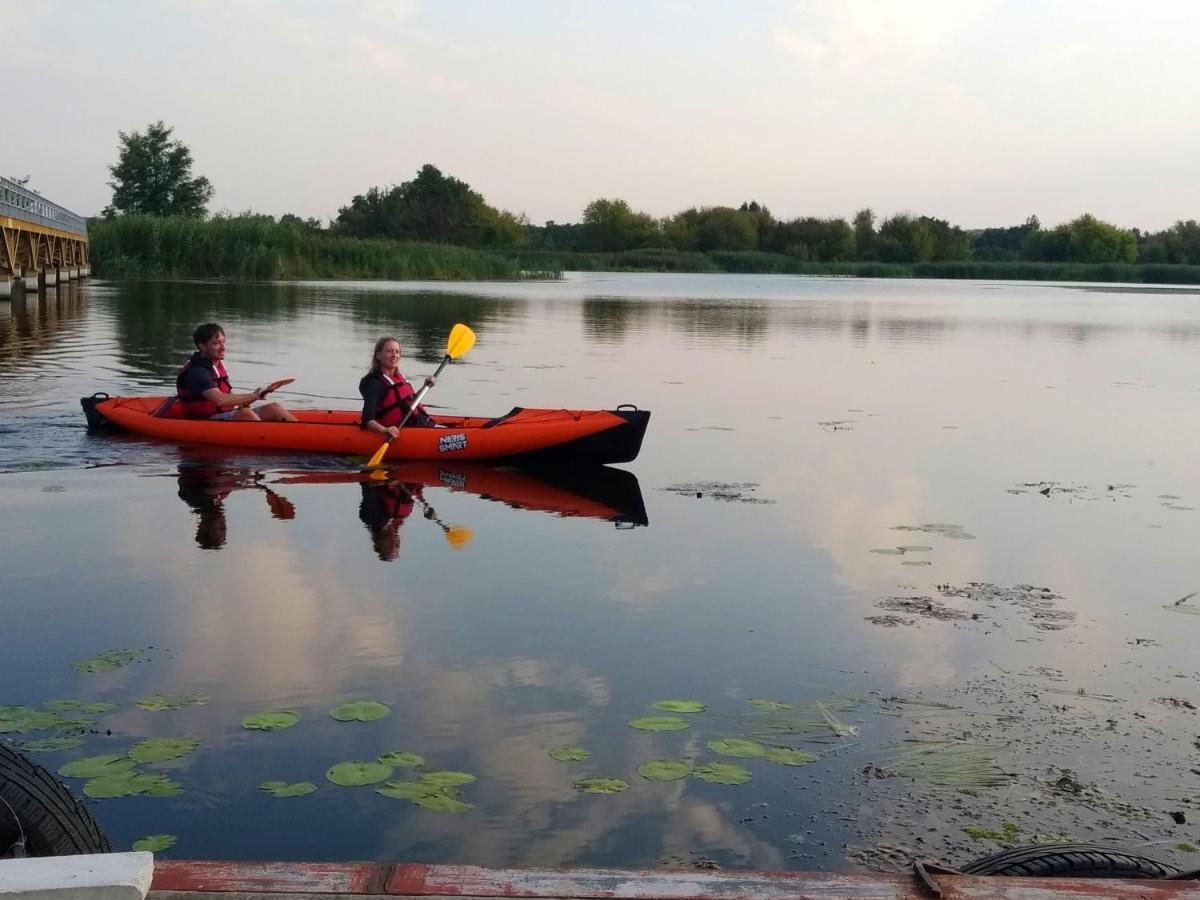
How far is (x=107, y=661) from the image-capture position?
16.6 feet

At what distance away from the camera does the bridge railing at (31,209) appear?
24.7m

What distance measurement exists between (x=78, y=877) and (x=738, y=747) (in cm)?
247

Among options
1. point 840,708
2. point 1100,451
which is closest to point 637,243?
point 1100,451

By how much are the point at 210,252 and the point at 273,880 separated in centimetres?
4365

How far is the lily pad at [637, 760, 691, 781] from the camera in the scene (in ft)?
13.4

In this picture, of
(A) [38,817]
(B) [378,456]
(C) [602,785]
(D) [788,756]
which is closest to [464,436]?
(B) [378,456]

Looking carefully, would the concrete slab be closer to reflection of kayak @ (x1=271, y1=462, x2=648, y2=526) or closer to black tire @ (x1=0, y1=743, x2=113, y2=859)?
black tire @ (x1=0, y1=743, x2=113, y2=859)

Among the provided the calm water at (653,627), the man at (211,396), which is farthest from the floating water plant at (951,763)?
the man at (211,396)

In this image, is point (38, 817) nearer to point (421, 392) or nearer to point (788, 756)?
point (788, 756)

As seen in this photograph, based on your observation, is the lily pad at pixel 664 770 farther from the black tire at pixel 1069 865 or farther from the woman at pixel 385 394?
the woman at pixel 385 394

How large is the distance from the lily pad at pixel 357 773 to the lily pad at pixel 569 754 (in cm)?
54

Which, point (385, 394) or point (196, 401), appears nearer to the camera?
point (385, 394)

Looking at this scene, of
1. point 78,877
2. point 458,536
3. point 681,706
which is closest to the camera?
point 78,877

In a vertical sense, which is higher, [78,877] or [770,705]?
[78,877]
